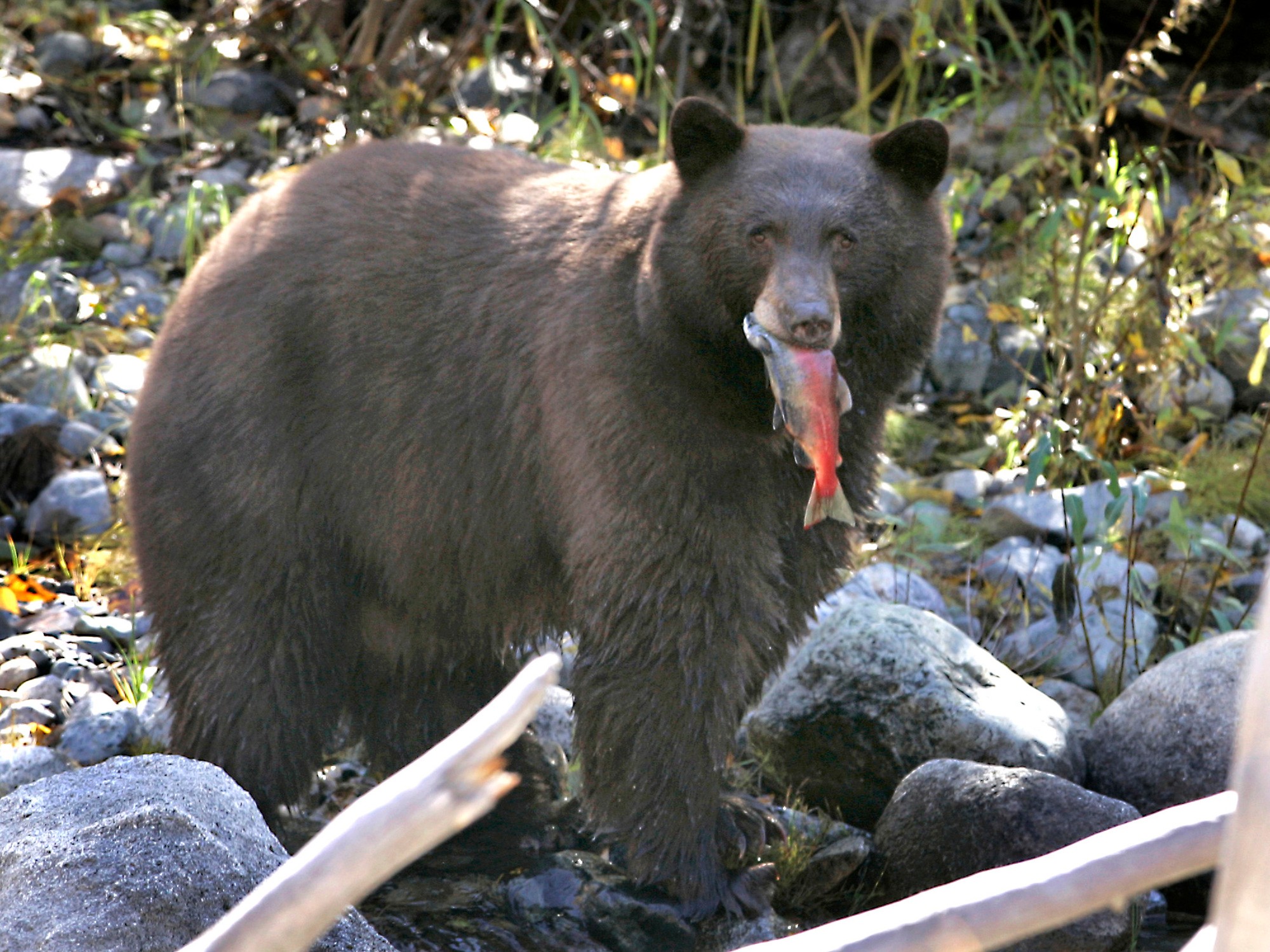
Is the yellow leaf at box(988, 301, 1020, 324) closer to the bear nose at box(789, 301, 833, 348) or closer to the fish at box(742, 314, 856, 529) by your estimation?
the fish at box(742, 314, 856, 529)

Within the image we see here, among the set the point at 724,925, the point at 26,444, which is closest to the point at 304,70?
the point at 26,444

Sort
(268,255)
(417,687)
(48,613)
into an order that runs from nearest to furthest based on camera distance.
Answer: (268,255) → (417,687) → (48,613)

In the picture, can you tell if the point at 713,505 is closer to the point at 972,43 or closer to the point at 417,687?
the point at 417,687

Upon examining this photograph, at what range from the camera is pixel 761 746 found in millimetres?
4922

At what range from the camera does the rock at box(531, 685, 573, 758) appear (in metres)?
5.01

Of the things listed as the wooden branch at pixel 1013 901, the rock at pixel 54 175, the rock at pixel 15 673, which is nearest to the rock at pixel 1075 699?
the rock at pixel 15 673

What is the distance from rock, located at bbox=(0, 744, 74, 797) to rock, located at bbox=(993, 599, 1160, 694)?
321 centimetres

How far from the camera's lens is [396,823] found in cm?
142

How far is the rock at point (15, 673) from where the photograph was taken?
500 cm

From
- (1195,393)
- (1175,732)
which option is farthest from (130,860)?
(1195,393)

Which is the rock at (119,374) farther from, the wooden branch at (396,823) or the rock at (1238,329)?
the wooden branch at (396,823)

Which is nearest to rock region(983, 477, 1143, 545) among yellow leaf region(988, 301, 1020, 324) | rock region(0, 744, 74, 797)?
yellow leaf region(988, 301, 1020, 324)

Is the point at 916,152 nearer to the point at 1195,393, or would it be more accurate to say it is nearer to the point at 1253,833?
the point at 1253,833

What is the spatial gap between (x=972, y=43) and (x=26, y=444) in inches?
167
